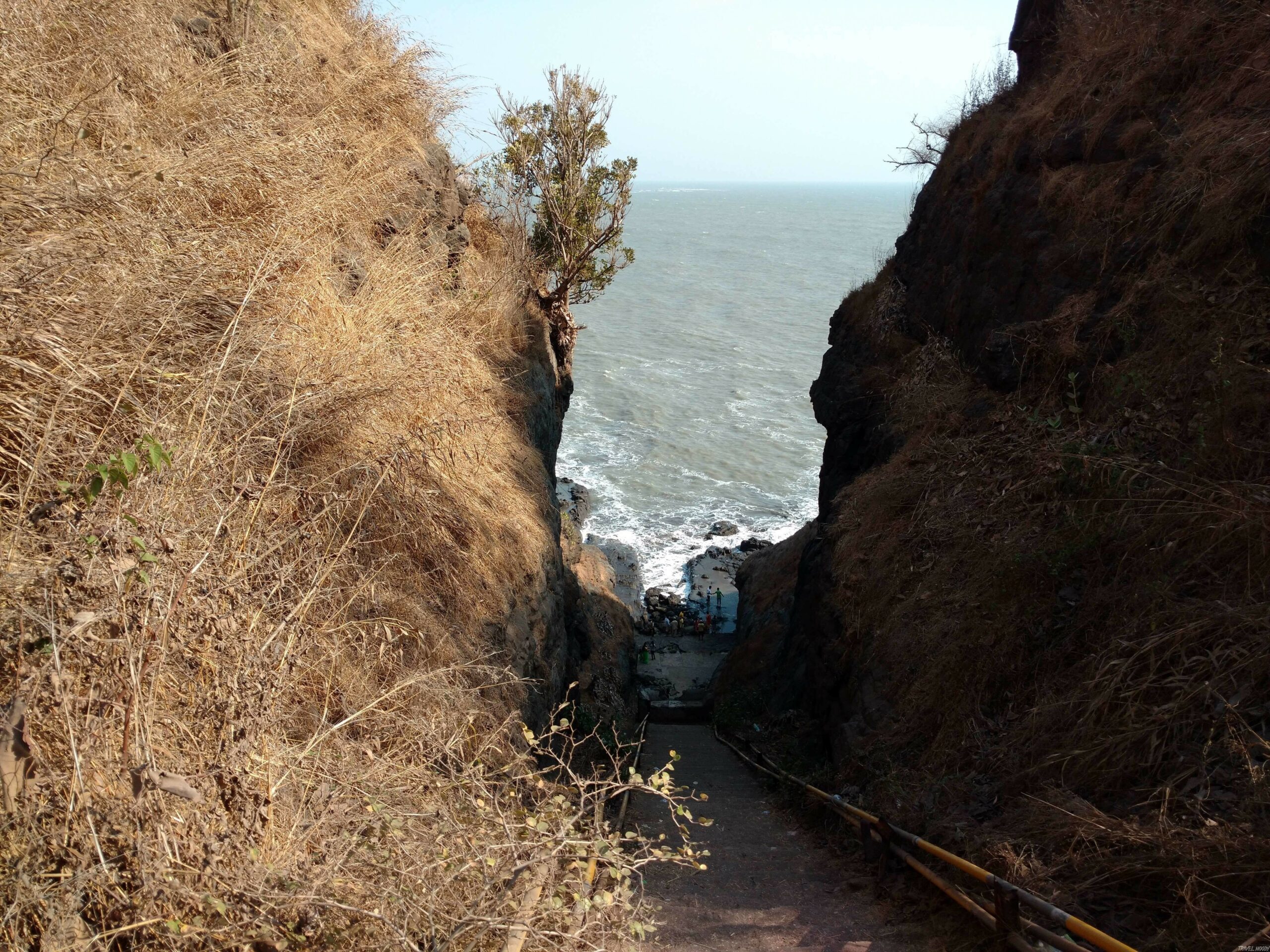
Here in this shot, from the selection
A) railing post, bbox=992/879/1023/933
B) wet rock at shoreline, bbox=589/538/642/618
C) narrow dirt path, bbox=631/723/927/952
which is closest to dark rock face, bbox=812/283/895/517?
narrow dirt path, bbox=631/723/927/952

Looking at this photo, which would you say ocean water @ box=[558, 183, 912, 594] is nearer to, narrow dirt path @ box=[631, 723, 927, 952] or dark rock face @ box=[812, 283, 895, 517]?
dark rock face @ box=[812, 283, 895, 517]

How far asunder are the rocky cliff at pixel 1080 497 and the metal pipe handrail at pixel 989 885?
8.5 inches

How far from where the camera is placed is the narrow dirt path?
5.29 metres

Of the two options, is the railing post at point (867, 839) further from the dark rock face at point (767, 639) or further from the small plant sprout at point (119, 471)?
the dark rock face at point (767, 639)

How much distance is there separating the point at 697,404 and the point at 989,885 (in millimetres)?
41505

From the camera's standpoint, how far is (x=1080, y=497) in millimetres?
7414

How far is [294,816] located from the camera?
3035 mm

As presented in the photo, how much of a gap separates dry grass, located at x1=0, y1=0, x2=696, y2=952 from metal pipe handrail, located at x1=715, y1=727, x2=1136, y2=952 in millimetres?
2012

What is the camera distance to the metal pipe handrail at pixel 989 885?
3.66 meters

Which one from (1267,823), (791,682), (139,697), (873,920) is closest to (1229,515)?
(1267,823)

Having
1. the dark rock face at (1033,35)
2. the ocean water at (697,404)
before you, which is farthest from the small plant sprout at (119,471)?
the ocean water at (697,404)

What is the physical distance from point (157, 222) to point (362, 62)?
21.0 feet

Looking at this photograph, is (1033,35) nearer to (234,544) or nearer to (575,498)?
(234,544)

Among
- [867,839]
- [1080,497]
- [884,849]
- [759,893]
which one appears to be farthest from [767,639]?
[884,849]
